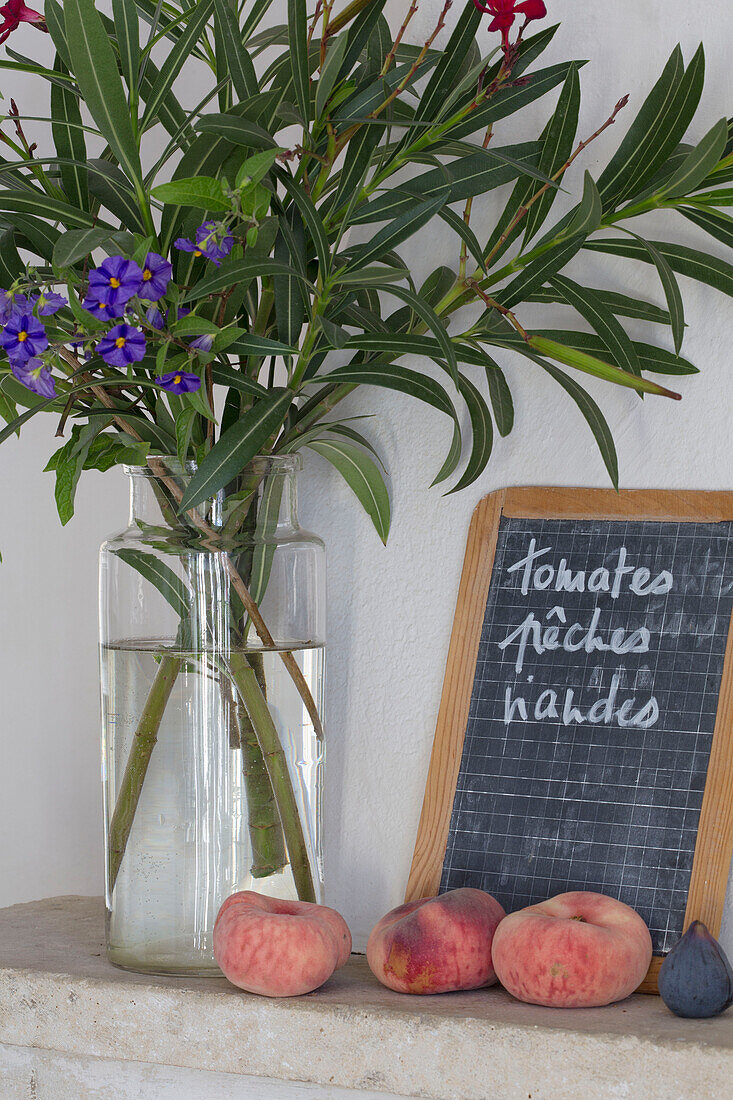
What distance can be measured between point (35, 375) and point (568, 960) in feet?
1.90

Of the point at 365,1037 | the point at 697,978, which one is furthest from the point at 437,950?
the point at 697,978

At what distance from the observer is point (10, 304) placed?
78cm

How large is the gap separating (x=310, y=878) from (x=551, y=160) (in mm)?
660

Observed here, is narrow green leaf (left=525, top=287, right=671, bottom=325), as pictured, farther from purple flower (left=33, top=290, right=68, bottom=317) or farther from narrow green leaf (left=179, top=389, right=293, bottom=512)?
purple flower (left=33, top=290, right=68, bottom=317)

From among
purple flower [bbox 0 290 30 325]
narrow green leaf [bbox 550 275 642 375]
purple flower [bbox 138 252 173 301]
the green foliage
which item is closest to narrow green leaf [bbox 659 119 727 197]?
the green foliage

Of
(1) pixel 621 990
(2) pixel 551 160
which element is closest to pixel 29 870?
(1) pixel 621 990

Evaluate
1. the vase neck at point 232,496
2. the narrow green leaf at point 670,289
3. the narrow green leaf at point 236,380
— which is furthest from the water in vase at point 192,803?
the narrow green leaf at point 670,289

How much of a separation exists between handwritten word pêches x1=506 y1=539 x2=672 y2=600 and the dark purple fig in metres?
0.30

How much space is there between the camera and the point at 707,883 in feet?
2.90

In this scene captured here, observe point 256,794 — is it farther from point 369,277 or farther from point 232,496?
point 369,277

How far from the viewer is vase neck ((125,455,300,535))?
91cm

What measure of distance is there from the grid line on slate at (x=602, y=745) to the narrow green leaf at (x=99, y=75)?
19.6 inches

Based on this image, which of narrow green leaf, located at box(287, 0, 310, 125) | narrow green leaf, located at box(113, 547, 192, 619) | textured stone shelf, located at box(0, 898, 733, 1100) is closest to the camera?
textured stone shelf, located at box(0, 898, 733, 1100)

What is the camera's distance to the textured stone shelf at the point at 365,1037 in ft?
2.35
